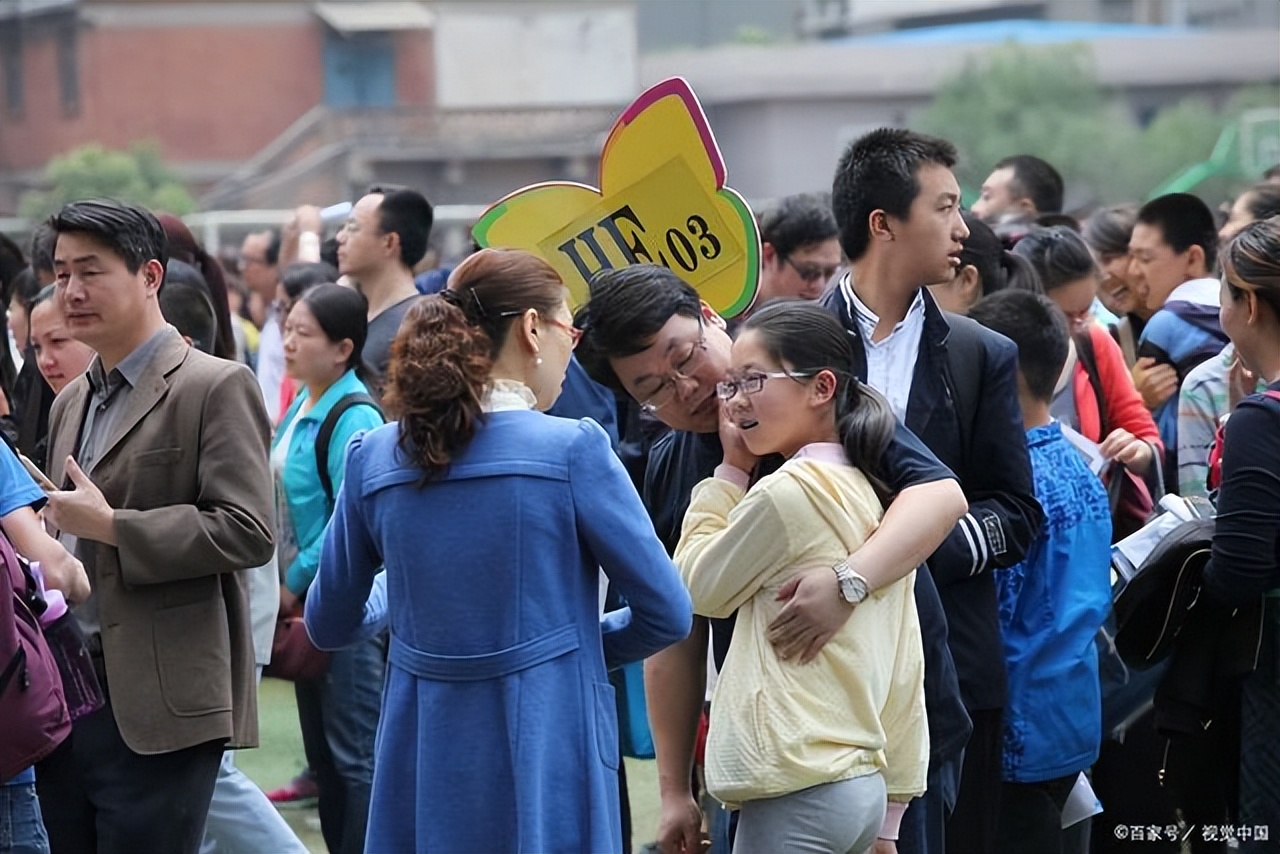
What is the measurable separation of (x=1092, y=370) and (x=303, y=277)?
3462 mm

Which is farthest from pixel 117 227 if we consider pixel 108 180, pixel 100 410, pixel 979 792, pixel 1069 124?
pixel 1069 124

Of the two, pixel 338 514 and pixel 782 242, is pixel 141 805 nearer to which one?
pixel 338 514

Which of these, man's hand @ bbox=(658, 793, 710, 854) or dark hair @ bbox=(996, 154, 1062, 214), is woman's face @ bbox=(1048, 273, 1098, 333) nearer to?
dark hair @ bbox=(996, 154, 1062, 214)

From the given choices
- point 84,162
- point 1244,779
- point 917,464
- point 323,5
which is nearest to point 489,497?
point 917,464

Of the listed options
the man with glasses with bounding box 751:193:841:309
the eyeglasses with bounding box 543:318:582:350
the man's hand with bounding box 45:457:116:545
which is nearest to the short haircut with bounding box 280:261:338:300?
the man with glasses with bounding box 751:193:841:309

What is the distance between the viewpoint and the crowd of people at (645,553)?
340cm

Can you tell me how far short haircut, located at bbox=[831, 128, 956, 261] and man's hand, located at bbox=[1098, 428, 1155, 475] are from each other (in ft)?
5.22

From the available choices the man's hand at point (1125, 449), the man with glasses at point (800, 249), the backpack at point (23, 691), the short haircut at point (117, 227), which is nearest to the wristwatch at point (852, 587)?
the backpack at point (23, 691)

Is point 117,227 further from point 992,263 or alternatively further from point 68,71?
point 68,71

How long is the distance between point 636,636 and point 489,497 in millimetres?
366

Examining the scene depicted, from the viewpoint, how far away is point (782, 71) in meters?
58.3

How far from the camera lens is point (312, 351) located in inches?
232

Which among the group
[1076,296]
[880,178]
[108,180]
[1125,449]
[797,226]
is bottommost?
[108,180]

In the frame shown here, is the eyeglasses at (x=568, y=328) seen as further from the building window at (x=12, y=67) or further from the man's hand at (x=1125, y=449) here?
the building window at (x=12, y=67)
